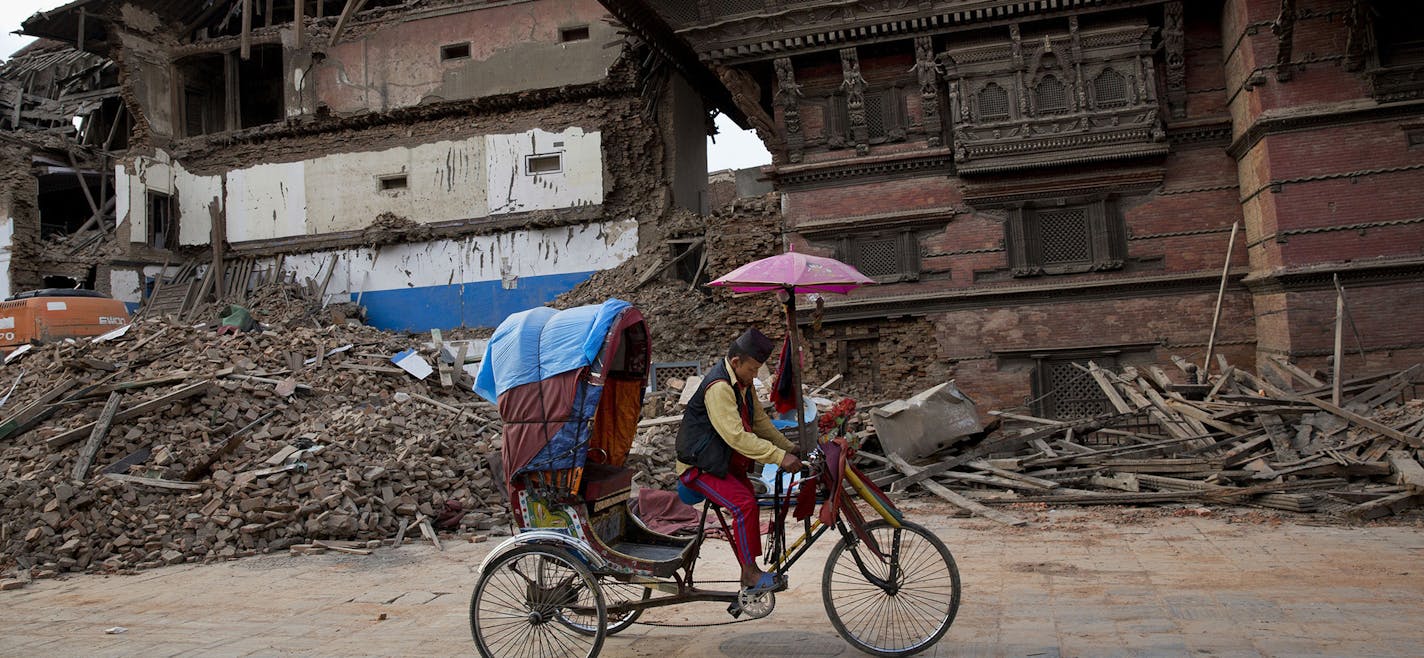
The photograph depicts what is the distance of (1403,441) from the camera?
9.09 m

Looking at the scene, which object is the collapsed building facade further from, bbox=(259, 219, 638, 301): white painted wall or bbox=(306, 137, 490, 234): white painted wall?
bbox=(306, 137, 490, 234): white painted wall

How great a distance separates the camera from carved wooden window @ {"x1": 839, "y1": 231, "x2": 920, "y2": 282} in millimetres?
16938

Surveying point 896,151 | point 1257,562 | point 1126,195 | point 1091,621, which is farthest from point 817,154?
point 1091,621

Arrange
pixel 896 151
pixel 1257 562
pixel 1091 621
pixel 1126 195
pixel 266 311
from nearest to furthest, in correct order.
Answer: pixel 1091 621
pixel 1257 562
pixel 1126 195
pixel 896 151
pixel 266 311

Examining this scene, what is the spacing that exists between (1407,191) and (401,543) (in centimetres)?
1513

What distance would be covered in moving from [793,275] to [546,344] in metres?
1.86

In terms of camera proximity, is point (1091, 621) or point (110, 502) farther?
point (110, 502)

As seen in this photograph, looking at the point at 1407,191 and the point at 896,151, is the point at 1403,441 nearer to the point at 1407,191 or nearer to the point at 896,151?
the point at 1407,191

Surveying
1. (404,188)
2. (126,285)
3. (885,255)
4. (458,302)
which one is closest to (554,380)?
(885,255)

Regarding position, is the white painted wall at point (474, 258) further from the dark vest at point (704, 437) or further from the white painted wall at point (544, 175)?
the dark vest at point (704, 437)

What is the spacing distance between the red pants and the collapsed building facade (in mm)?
12261

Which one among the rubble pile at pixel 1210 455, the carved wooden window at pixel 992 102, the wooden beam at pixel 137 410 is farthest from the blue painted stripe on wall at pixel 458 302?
the rubble pile at pixel 1210 455

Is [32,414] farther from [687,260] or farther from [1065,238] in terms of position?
[1065,238]

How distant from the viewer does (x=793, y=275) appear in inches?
246
